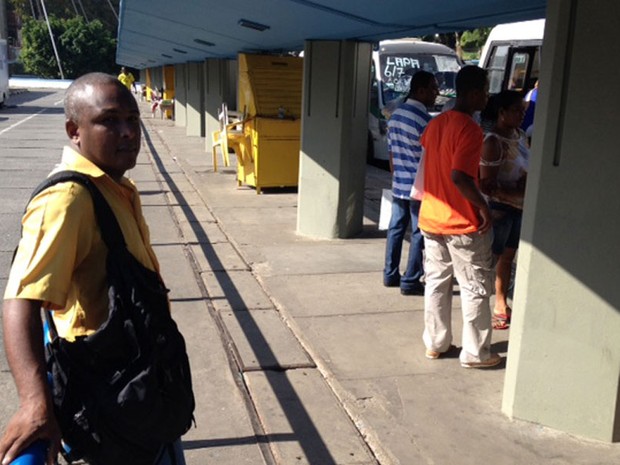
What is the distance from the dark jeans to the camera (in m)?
5.66

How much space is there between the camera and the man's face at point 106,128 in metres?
2.00

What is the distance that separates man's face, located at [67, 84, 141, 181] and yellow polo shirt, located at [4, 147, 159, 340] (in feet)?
0.14

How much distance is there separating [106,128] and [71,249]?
0.39 m

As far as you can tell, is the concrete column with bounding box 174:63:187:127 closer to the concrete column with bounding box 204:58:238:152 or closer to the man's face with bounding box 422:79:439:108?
the concrete column with bounding box 204:58:238:152

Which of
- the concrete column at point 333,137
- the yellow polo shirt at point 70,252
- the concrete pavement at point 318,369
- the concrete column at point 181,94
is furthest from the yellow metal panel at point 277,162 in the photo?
the concrete column at point 181,94

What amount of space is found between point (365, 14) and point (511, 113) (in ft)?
5.04

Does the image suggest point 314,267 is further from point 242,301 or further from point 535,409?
point 535,409

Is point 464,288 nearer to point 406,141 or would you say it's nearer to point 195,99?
point 406,141

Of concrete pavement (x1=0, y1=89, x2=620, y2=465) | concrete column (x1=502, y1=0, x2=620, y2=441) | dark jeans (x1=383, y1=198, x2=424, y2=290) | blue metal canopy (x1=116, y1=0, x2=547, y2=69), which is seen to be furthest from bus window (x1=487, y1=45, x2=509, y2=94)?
concrete column (x1=502, y1=0, x2=620, y2=441)

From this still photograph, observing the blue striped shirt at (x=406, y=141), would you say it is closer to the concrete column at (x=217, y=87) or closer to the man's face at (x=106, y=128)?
the man's face at (x=106, y=128)

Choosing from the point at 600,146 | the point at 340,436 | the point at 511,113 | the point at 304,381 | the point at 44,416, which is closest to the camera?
the point at 44,416

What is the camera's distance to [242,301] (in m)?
5.68

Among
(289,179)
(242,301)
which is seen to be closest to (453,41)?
(289,179)

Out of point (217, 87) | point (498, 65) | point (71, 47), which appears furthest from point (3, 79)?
point (71, 47)
